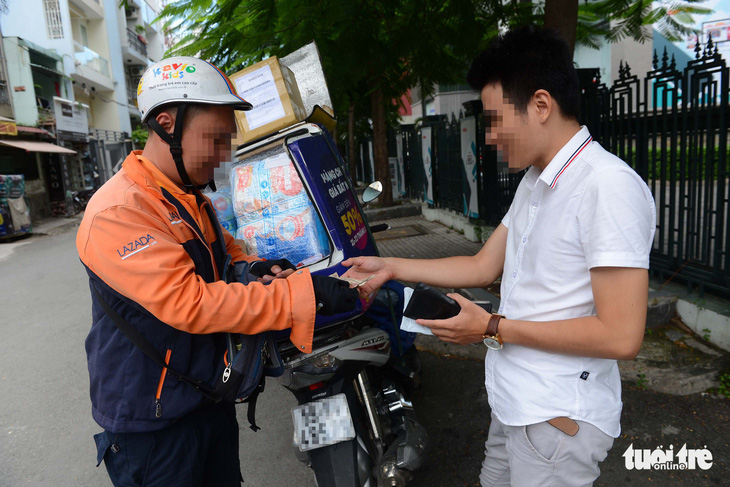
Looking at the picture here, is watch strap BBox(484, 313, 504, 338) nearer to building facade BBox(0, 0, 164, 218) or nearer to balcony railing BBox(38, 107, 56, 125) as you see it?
building facade BBox(0, 0, 164, 218)

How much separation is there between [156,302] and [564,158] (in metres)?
1.20

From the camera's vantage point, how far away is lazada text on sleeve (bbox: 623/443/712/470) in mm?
2668

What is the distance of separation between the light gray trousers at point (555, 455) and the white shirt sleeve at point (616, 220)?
1.61 ft

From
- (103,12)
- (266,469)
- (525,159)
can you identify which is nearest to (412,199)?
(266,469)

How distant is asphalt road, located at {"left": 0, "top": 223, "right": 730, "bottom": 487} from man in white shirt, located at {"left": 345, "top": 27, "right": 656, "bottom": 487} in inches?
59.3

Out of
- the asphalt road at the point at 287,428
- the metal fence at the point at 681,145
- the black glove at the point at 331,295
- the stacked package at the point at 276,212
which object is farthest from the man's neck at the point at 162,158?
the metal fence at the point at 681,145

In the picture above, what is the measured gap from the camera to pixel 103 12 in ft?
95.3

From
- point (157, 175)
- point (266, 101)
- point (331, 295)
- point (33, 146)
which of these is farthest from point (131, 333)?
point (33, 146)

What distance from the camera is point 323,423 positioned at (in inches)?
86.7

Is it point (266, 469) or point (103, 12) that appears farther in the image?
point (103, 12)

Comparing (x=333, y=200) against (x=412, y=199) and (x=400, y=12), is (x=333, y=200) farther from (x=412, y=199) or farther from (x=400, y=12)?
(x=412, y=199)

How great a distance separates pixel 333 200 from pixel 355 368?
33.5 inches

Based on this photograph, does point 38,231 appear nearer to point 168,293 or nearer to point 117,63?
point 168,293

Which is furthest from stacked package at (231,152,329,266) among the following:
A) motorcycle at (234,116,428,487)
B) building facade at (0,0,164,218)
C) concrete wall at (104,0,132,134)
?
concrete wall at (104,0,132,134)
